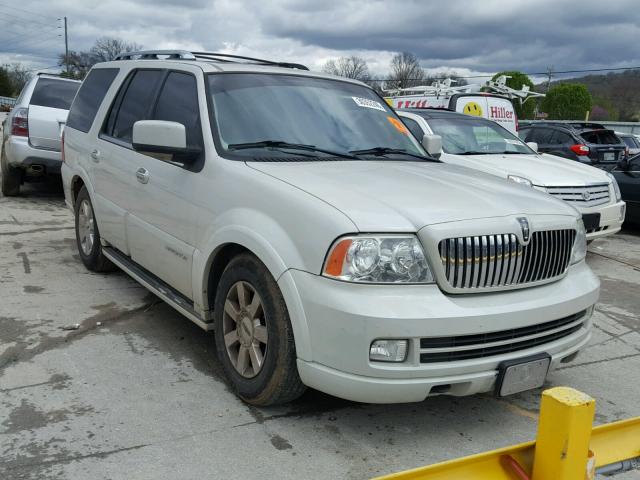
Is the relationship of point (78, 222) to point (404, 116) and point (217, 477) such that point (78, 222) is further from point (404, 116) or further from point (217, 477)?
point (404, 116)

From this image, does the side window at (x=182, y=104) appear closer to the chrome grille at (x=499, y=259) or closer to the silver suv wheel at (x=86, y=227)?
the silver suv wheel at (x=86, y=227)

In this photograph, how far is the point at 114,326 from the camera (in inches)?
178

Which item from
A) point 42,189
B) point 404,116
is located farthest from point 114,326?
point 42,189

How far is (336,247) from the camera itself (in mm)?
2777

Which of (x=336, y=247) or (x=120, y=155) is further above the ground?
(x=120, y=155)

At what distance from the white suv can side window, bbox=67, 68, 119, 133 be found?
45.0 inches

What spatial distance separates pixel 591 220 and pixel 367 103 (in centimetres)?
369

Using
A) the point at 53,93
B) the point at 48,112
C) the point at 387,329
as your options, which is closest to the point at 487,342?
the point at 387,329

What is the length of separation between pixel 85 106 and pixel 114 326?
7.57ft

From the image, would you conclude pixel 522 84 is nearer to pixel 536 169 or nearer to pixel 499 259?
pixel 536 169

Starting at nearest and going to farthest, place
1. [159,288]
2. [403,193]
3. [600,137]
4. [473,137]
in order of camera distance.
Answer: [403,193] → [159,288] → [473,137] → [600,137]

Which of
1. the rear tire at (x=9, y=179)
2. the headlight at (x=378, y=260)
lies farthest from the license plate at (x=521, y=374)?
the rear tire at (x=9, y=179)

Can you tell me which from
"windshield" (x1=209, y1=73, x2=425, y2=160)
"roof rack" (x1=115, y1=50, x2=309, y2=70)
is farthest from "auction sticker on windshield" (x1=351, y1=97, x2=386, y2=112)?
"roof rack" (x1=115, y1=50, x2=309, y2=70)

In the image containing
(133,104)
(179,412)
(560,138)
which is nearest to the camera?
(179,412)
